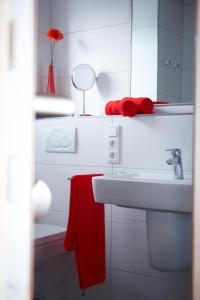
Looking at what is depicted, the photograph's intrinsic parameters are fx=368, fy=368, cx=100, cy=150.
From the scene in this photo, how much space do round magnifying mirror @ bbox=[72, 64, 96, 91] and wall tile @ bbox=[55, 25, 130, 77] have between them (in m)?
0.07

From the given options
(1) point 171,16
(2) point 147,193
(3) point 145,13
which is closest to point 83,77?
(3) point 145,13

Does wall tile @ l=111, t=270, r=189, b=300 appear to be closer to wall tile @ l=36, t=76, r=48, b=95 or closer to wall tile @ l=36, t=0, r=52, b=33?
wall tile @ l=36, t=76, r=48, b=95

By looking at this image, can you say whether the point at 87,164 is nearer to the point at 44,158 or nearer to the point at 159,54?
the point at 44,158

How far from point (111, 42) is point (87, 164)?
0.76m

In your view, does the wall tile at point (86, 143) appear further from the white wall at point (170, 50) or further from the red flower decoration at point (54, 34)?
the red flower decoration at point (54, 34)

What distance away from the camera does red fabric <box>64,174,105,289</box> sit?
183 cm

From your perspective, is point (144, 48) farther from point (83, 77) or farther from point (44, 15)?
point (44, 15)

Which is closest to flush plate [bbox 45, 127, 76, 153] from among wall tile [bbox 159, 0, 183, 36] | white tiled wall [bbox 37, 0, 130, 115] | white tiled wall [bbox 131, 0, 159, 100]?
white tiled wall [bbox 37, 0, 130, 115]

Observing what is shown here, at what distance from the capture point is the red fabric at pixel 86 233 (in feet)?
6.02

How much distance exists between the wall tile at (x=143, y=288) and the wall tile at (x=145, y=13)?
1368 millimetres

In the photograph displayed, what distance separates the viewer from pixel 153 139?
1857 mm

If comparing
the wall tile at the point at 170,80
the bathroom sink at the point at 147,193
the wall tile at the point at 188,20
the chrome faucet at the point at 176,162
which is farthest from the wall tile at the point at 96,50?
the bathroom sink at the point at 147,193

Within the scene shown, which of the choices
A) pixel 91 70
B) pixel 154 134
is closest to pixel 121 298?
pixel 154 134

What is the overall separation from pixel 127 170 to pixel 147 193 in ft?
1.58
